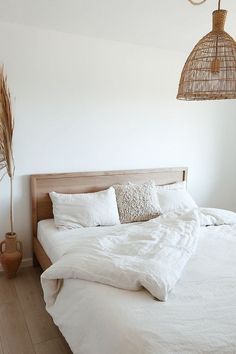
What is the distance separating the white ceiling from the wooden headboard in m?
1.38

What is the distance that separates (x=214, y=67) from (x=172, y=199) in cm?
191

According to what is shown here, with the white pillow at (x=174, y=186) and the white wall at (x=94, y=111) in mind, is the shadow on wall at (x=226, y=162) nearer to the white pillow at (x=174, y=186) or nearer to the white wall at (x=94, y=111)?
the white wall at (x=94, y=111)

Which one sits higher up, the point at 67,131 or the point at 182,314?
the point at 67,131

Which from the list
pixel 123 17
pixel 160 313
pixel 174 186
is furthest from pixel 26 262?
pixel 123 17

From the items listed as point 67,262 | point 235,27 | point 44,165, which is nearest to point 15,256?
point 44,165

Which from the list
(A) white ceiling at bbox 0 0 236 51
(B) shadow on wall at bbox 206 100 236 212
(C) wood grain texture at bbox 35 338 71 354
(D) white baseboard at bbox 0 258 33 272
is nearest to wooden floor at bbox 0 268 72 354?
(C) wood grain texture at bbox 35 338 71 354

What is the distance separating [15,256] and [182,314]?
1.80 m

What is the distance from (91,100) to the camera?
305cm

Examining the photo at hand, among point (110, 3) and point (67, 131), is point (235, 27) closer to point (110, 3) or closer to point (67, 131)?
point (110, 3)

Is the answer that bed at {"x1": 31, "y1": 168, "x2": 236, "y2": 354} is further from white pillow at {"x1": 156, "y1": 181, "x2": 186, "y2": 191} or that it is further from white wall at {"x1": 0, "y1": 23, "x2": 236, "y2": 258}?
white pillow at {"x1": 156, "y1": 181, "x2": 186, "y2": 191}

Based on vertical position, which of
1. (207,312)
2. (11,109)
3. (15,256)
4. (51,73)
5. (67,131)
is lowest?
(15,256)

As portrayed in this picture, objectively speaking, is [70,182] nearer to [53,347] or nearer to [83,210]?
[83,210]

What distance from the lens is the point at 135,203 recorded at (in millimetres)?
2967

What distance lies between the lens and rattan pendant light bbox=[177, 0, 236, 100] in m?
1.45
